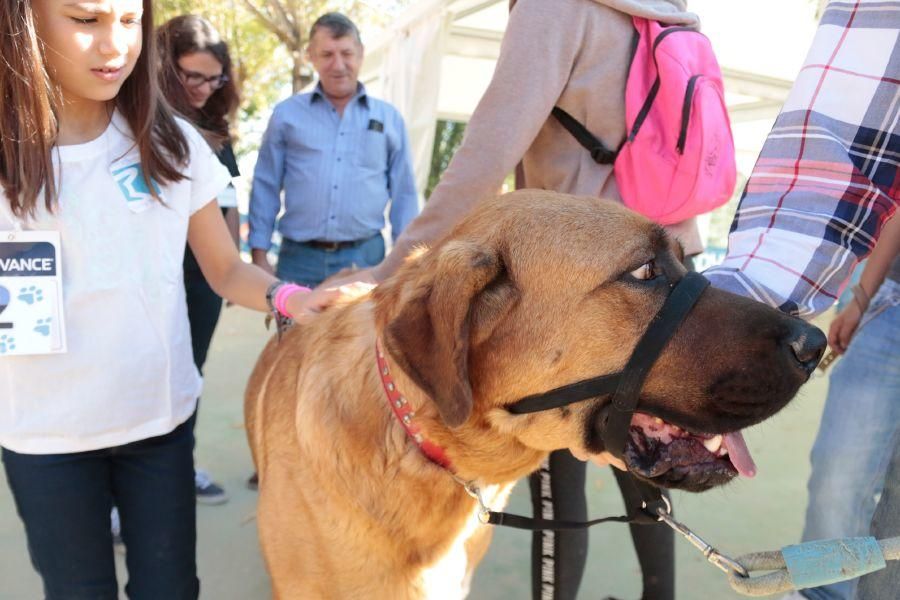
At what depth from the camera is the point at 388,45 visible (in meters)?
8.37

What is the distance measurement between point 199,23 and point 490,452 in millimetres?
3666

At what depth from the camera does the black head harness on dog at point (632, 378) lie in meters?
1.63

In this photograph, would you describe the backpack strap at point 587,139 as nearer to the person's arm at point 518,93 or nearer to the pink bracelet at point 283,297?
the person's arm at point 518,93

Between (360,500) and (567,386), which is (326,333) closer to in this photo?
(360,500)

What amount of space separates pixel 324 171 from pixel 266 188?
440mm

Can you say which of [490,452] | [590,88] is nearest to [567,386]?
[490,452]

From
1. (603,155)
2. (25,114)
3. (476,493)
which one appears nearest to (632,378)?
(476,493)

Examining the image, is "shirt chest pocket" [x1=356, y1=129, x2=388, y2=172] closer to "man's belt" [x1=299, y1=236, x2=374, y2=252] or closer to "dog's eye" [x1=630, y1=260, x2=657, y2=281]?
"man's belt" [x1=299, y1=236, x2=374, y2=252]

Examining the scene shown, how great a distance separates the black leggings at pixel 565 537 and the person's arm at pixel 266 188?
9.81ft

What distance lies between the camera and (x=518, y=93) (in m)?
2.21

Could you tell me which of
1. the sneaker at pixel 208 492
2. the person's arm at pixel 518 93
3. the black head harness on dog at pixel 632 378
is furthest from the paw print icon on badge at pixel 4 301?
the sneaker at pixel 208 492

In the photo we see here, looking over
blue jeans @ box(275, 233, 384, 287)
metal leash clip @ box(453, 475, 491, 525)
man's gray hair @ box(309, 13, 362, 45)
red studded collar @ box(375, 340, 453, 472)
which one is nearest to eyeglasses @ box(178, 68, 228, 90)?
man's gray hair @ box(309, 13, 362, 45)

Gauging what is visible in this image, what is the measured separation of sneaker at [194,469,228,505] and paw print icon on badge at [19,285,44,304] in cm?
248

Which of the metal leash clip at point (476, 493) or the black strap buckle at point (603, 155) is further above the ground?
the black strap buckle at point (603, 155)
